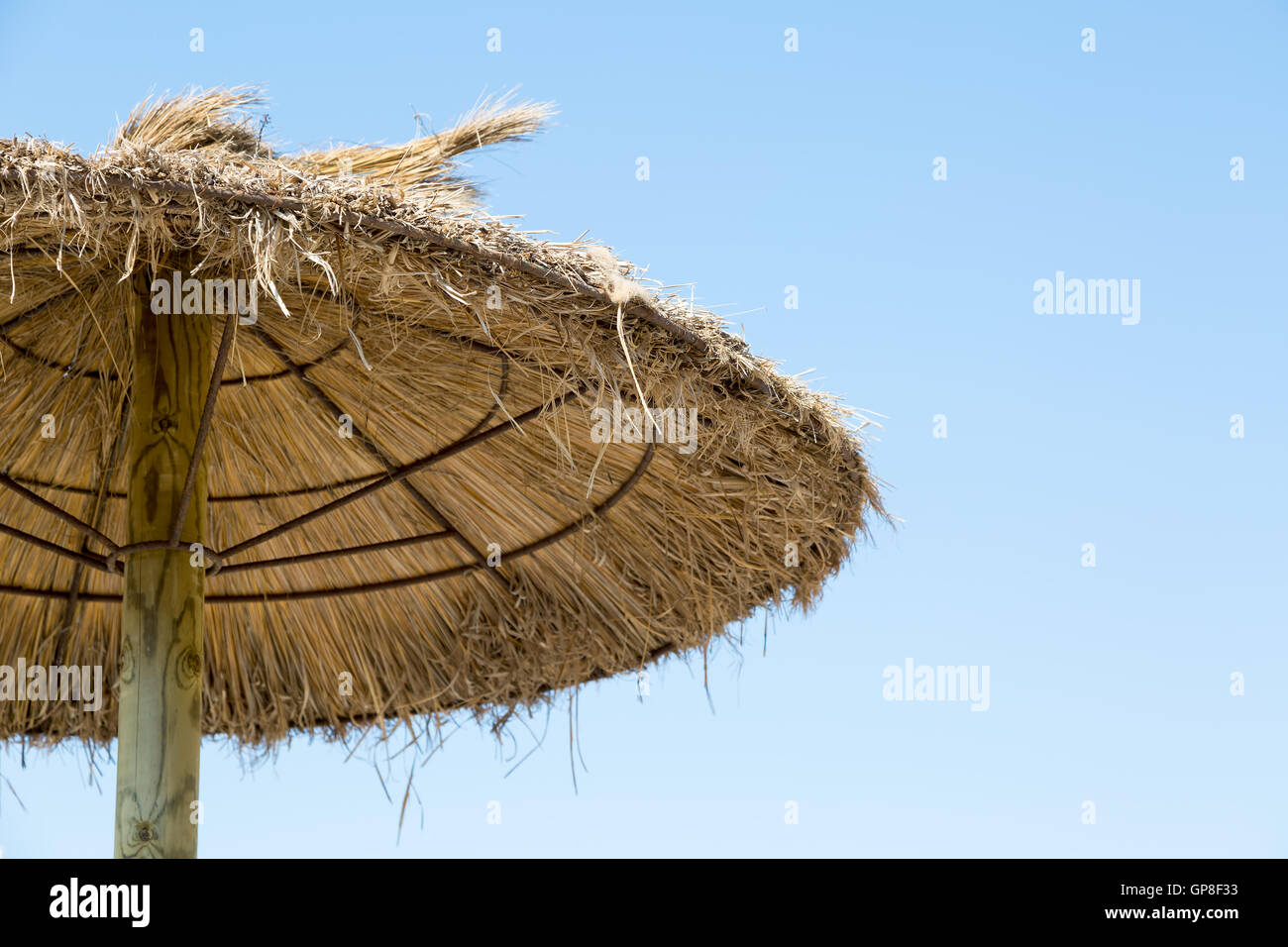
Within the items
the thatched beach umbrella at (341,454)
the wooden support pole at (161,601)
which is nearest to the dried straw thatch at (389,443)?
the thatched beach umbrella at (341,454)

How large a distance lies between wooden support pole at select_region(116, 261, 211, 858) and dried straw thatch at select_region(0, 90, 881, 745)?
16 cm

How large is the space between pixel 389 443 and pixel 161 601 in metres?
1.04

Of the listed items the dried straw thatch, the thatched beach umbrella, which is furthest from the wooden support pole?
the dried straw thatch

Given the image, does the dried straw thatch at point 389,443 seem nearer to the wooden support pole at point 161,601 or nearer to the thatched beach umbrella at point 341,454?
the thatched beach umbrella at point 341,454

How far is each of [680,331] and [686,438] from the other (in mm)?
340

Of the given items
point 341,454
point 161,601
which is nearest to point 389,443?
point 341,454

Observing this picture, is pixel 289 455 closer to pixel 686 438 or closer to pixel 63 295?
pixel 63 295

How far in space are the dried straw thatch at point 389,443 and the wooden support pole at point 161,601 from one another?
16cm

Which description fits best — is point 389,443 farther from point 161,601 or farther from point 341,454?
point 161,601

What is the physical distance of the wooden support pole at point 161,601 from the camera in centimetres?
334

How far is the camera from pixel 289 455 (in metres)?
4.52

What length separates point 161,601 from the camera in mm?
3529
